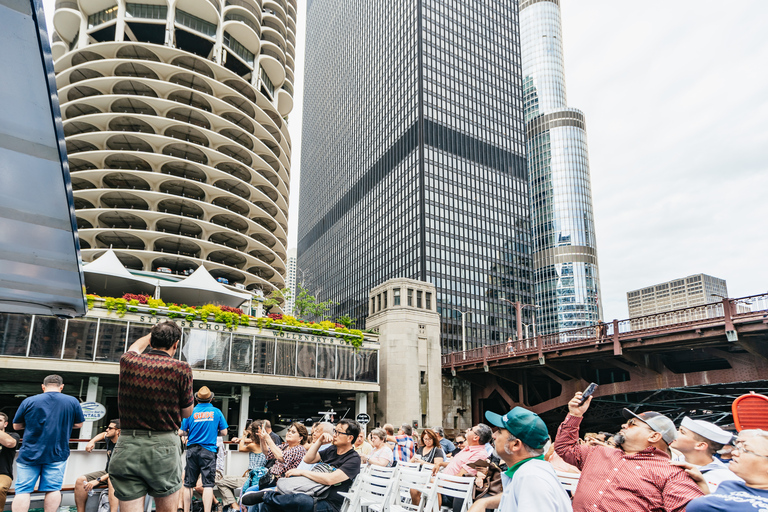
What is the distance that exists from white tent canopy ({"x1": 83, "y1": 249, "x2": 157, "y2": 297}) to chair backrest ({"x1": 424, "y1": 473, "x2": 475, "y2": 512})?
26.9m

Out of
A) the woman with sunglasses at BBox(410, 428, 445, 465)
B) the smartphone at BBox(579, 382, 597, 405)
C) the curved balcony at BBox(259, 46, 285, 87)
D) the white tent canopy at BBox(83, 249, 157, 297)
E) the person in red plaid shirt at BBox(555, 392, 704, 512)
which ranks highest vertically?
the curved balcony at BBox(259, 46, 285, 87)

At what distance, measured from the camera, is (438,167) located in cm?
10412

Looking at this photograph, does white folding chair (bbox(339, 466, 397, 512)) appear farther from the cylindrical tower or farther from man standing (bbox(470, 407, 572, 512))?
the cylindrical tower

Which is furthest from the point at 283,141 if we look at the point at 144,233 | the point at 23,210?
the point at 23,210

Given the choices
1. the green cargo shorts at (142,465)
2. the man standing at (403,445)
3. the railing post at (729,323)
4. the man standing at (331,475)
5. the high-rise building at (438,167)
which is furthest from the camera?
the high-rise building at (438,167)

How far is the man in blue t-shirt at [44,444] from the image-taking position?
20.9 ft

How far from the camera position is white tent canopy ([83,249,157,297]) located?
29391mm

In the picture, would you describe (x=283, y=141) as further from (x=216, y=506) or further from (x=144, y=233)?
(x=216, y=506)

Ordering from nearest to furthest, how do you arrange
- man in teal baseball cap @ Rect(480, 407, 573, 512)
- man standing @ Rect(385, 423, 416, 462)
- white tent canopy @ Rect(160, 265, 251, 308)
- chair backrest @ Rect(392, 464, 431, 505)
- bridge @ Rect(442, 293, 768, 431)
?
man in teal baseball cap @ Rect(480, 407, 573, 512) < chair backrest @ Rect(392, 464, 431, 505) < man standing @ Rect(385, 423, 416, 462) < bridge @ Rect(442, 293, 768, 431) < white tent canopy @ Rect(160, 265, 251, 308)

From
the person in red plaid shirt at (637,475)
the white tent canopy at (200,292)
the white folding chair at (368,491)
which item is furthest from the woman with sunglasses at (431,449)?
the white tent canopy at (200,292)

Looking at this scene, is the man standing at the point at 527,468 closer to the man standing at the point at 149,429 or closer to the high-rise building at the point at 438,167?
the man standing at the point at 149,429

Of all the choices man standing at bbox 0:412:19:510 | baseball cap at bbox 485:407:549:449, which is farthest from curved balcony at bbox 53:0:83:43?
baseball cap at bbox 485:407:549:449

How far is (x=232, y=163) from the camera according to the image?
47375mm

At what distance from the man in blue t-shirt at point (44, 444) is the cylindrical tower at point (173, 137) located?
38.2 m
